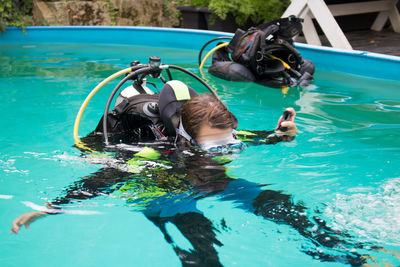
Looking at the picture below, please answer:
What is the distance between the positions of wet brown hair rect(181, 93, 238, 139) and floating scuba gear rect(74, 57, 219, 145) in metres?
0.15

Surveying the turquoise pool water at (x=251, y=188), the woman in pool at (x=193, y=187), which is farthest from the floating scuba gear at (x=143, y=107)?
the turquoise pool water at (x=251, y=188)

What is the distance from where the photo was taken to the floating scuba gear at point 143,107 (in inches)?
104

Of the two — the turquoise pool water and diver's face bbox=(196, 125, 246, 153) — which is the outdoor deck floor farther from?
diver's face bbox=(196, 125, 246, 153)

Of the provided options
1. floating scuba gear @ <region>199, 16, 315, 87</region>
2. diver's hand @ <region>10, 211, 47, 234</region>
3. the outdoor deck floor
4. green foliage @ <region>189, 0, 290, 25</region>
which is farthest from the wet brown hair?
green foliage @ <region>189, 0, 290, 25</region>

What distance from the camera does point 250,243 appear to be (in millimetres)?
2391

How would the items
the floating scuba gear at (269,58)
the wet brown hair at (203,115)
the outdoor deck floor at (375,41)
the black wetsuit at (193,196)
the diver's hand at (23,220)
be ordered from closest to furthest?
the diver's hand at (23,220) → the black wetsuit at (193,196) → the wet brown hair at (203,115) → the floating scuba gear at (269,58) → the outdoor deck floor at (375,41)

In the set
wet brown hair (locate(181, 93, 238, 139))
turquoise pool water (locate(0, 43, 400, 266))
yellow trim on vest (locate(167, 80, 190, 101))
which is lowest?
turquoise pool water (locate(0, 43, 400, 266))

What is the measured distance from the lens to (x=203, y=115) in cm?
245

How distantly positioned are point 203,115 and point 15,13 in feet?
29.3

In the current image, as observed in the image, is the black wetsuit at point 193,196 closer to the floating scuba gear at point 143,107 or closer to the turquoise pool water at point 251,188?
the turquoise pool water at point 251,188

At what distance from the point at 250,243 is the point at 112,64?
5.49 metres

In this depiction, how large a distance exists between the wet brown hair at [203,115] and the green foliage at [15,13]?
818 cm

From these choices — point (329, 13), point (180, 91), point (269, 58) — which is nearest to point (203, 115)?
point (180, 91)

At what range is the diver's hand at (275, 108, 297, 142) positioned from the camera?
9.46 feet
